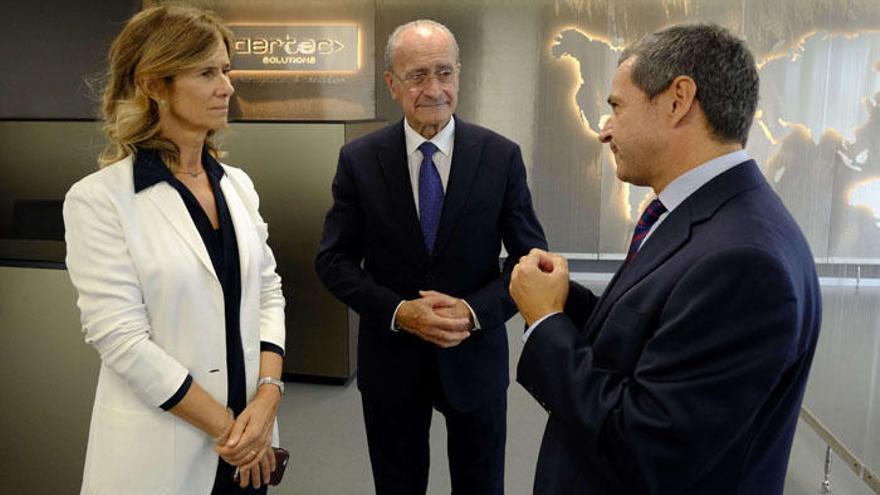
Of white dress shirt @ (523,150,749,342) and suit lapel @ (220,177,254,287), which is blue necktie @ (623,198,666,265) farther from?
suit lapel @ (220,177,254,287)

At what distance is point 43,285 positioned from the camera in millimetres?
2518

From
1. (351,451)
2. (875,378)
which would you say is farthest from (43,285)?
(875,378)

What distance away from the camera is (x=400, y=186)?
2.17 meters

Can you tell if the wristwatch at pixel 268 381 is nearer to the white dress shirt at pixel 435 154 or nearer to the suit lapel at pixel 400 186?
the suit lapel at pixel 400 186

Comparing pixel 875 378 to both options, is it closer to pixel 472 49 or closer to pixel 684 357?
pixel 684 357

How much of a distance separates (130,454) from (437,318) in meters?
0.81

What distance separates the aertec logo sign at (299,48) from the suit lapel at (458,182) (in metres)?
4.84

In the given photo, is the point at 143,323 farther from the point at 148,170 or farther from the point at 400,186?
the point at 400,186

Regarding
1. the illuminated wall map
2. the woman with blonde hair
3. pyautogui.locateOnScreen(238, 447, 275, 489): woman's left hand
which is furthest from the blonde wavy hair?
the illuminated wall map

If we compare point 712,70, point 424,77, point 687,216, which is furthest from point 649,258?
point 424,77

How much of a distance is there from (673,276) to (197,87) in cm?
113

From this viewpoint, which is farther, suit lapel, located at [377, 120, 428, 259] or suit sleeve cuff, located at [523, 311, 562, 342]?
suit lapel, located at [377, 120, 428, 259]

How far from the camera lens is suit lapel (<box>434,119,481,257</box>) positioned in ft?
7.03

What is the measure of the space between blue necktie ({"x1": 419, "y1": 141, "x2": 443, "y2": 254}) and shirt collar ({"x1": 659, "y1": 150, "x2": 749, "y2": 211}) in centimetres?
99
